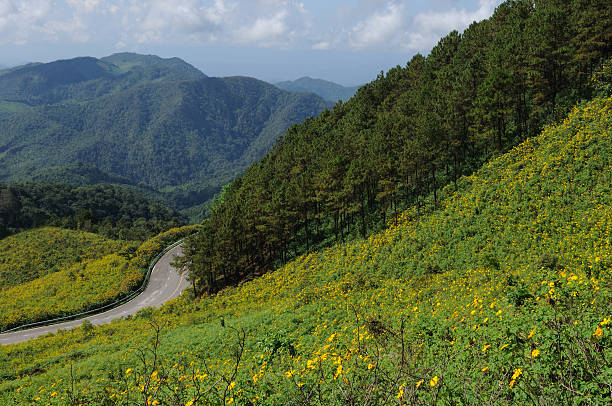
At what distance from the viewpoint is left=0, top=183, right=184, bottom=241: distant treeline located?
77312 mm

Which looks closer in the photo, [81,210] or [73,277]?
[73,277]

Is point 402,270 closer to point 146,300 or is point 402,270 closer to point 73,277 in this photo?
point 146,300

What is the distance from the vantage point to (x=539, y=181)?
20.8m

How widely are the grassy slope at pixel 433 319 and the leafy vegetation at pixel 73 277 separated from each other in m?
14.7

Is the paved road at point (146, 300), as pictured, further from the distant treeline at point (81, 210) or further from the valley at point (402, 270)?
the distant treeline at point (81, 210)

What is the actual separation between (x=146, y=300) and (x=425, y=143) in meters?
36.6

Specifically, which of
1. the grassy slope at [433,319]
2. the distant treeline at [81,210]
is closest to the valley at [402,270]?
the grassy slope at [433,319]

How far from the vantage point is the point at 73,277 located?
46125 millimetres

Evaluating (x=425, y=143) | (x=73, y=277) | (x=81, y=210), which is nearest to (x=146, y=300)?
(x=73, y=277)

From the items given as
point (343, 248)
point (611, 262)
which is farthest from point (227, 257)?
point (611, 262)

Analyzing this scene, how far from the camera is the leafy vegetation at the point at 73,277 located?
38312 mm

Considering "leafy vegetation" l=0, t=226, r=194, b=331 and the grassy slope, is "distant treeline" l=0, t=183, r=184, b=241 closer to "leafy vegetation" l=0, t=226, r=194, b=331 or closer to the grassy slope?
"leafy vegetation" l=0, t=226, r=194, b=331

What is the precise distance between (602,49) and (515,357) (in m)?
33.9

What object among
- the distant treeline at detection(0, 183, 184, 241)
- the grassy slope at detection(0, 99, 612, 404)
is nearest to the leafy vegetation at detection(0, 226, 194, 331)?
the distant treeline at detection(0, 183, 184, 241)
